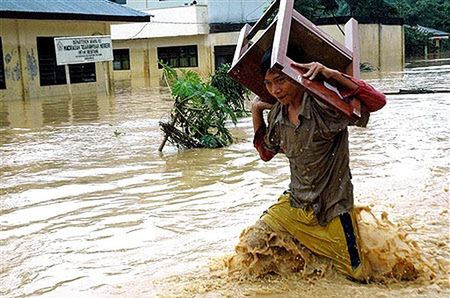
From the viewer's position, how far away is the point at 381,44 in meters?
39.3

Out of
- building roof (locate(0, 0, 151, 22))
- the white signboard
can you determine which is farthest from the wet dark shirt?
the white signboard

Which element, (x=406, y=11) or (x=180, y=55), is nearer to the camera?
(x=180, y=55)

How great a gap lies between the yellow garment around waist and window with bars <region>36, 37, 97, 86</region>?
22.1m

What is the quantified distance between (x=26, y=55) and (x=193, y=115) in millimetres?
15781

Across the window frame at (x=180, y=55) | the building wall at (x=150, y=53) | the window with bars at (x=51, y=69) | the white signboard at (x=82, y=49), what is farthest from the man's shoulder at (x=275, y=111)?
the window frame at (x=180, y=55)

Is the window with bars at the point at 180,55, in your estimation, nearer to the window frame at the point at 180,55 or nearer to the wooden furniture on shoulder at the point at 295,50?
the window frame at the point at 180,55

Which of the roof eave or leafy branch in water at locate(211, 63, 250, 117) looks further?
the roof eave

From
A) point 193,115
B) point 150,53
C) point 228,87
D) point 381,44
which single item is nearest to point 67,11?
point 228,87

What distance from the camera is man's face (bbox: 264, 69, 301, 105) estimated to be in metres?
3.84

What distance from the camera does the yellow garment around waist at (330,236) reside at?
3941 millimetres

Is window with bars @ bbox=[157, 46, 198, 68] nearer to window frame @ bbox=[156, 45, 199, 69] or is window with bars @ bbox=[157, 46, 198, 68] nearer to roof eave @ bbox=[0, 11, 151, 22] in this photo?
window frame @ bbox=[156, 45, 199, 69]

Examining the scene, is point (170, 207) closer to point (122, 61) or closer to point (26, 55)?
point (26, 55)

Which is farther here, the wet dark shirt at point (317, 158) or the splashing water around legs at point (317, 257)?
the splashing water around legs at point (317, 257)

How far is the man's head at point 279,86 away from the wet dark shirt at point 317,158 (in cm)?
8
